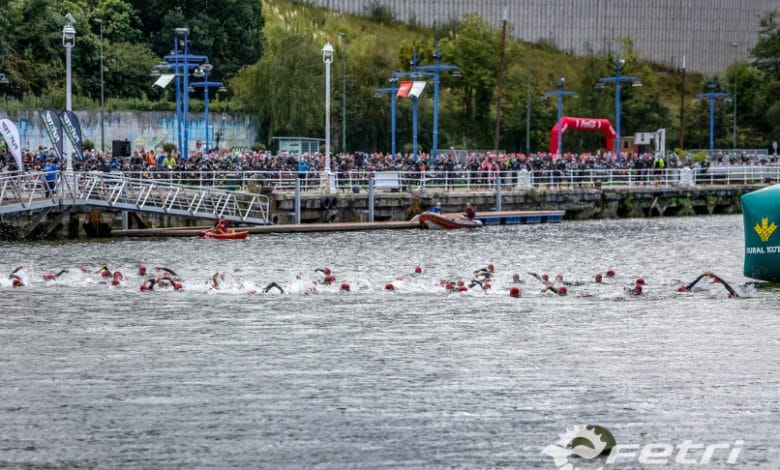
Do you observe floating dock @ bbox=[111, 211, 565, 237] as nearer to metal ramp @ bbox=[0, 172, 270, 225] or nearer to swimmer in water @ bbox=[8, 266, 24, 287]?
metal ramp @ bbox=[0, 172, 270, 225]

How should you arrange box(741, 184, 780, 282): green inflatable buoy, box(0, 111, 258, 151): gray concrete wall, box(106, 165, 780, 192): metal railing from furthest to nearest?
box(0, 111, 258, 151): gray concrete wall < box(106, 165, 780, 192): metal railing < box(741, 184, 780, 282): green inflatable buoy

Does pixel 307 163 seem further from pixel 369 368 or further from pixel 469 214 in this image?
pixel 369 368

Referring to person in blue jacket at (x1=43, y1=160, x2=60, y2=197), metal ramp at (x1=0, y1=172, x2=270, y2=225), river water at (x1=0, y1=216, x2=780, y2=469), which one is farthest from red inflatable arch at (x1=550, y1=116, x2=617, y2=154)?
river water at (x1=0, y1=216, x2=780, y2=469)

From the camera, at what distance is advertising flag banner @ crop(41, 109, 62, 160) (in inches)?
1860

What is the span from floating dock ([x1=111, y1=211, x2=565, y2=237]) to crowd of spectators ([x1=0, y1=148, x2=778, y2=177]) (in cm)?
236

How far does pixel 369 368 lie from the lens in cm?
2136

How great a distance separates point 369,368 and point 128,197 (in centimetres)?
3020

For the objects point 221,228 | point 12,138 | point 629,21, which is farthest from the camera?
point 629,21

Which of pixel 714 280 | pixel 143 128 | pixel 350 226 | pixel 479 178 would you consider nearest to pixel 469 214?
pixel 479 178

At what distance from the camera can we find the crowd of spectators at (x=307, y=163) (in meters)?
53.8

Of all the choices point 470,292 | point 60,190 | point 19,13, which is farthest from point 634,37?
point 470,292

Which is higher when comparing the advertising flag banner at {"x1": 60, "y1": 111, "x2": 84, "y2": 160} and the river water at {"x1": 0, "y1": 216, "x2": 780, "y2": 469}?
the advertising flag banner at {"x1": 60, "y1": 111, "x2": 84, "y2": 160}

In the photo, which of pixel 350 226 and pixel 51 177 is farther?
pixel 350 226

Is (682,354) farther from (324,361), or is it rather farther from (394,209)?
(394,209)
